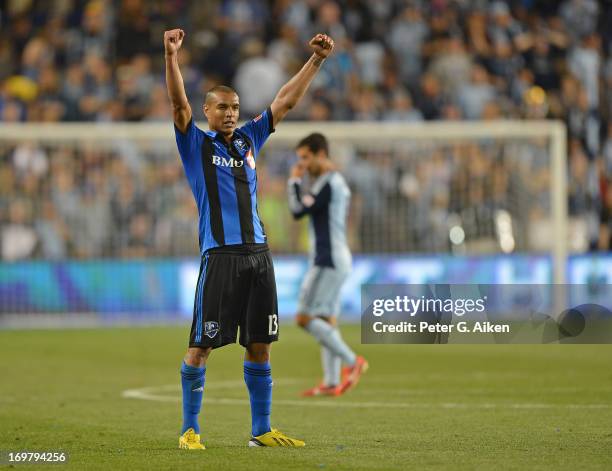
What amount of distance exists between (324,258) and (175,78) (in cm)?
556

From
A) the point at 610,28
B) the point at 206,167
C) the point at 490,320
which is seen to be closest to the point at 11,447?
the point at 206,167

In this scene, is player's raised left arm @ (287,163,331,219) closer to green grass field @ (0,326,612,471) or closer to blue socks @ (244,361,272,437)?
green grass field @ (0,326,612,471)

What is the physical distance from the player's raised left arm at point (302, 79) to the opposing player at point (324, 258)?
13.9 ft

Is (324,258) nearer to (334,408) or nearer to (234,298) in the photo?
(334,408)

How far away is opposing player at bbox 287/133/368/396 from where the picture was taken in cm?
1301

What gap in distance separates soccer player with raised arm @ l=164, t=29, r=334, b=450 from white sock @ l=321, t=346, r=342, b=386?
4495 millimetres

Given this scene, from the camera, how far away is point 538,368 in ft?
49.4

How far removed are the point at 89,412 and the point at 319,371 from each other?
4.70 m

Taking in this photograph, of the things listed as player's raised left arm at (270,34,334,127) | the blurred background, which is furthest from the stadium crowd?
player's raised left arm at (270,34,334,127)

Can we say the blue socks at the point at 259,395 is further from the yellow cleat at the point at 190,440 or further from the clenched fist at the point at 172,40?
the clenched fist at the point at 172,40

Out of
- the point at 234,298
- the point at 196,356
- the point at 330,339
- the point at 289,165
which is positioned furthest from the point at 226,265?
the point at 289,165

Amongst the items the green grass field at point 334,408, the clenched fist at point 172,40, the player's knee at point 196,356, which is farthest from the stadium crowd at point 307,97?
the clenched fist at point 172,40

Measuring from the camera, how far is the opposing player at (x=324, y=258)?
1301 cm

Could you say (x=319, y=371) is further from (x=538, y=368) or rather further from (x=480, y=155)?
(x=480, y=155)
